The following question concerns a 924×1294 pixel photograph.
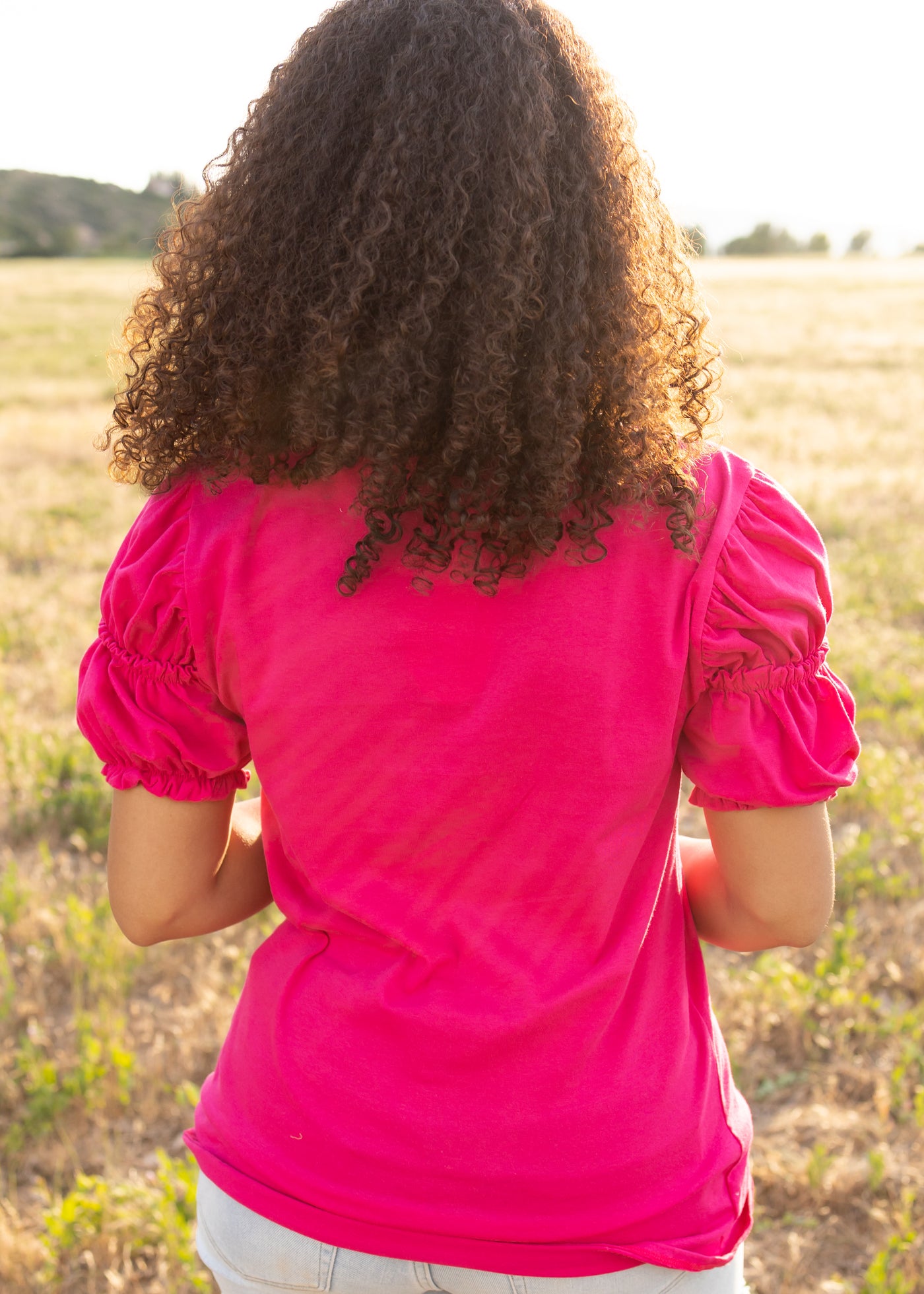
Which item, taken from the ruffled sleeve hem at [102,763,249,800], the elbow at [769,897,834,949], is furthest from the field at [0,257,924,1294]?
the ruffled sleeve hem at [102,763,249,800]

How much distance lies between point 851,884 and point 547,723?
2945mm

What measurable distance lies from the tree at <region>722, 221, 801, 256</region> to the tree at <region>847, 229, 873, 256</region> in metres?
3.58

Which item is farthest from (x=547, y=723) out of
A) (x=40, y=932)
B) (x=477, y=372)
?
(x=40, y=932)

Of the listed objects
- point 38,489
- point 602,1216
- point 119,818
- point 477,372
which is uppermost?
point 477,372

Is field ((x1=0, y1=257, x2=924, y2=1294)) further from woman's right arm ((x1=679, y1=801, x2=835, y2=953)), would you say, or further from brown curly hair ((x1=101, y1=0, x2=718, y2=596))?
woman's right arm ((x1=679, y1=801, x2=835, y2=953))

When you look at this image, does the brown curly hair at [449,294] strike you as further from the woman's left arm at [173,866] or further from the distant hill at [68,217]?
the distant hill at [68,217]

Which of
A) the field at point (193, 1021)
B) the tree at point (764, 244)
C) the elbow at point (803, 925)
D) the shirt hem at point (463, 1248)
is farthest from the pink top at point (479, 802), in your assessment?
the tree at point (764, 244)

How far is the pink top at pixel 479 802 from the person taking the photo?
46.8 inches

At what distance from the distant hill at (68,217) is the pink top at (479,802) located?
213 feet

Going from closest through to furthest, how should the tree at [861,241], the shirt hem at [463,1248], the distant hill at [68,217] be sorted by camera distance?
the shirt hem at [463,1248] → the tree at [861,241] → the distant hill at [68,217]

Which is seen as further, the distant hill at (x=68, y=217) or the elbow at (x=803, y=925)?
the distant hill at (x=68, y=217)

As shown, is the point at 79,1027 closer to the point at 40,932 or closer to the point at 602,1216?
the point at 40,932

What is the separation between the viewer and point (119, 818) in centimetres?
140

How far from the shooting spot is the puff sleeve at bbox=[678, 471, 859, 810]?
1.19 meters
